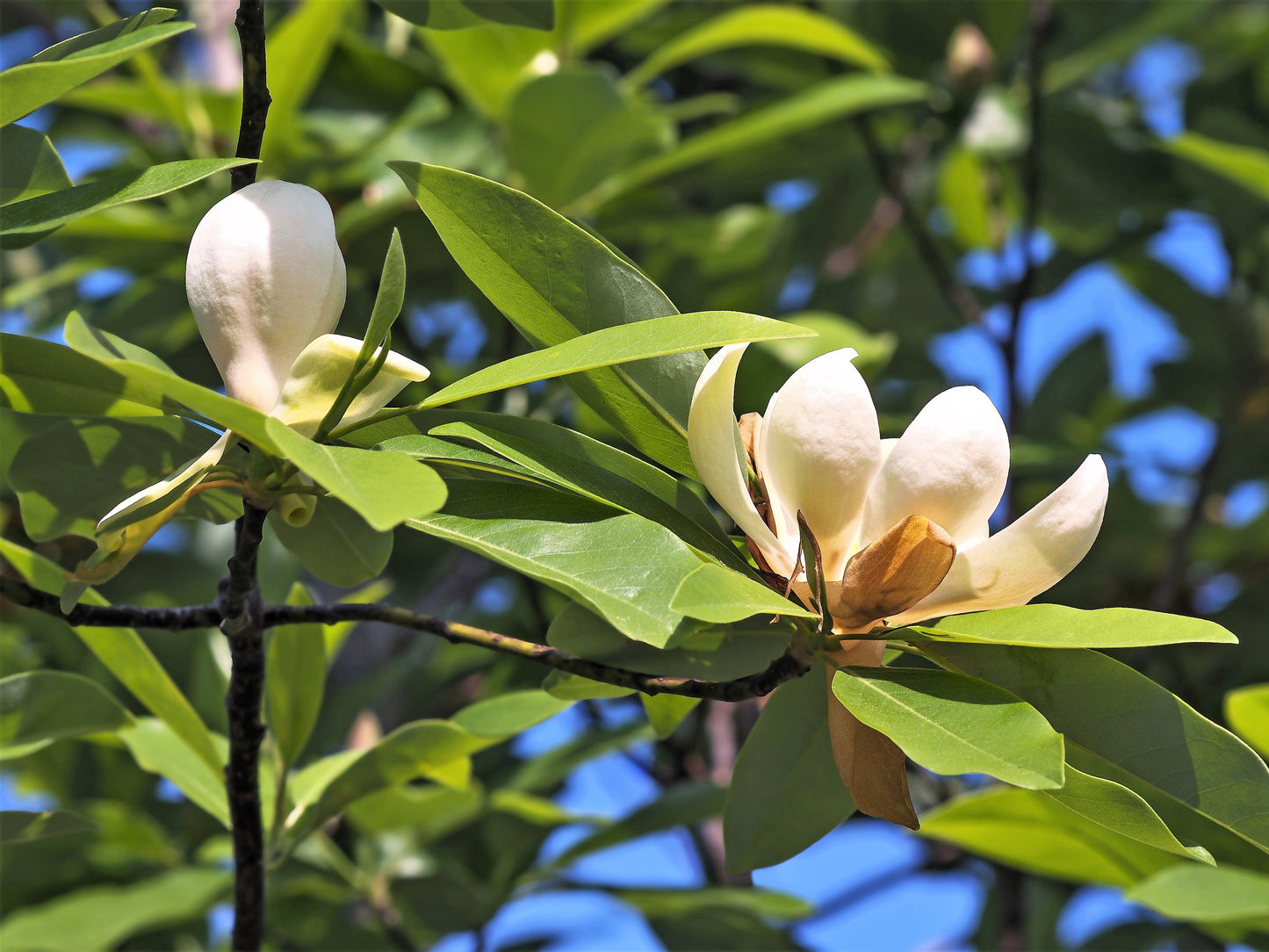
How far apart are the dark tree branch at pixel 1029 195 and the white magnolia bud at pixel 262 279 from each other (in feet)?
3.55

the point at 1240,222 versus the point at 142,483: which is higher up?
the point at 1240,222

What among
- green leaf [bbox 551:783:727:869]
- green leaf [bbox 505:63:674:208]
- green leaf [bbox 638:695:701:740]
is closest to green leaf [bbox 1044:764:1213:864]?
green leaf [bbox 638:695:701:740]

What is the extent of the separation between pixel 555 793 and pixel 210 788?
0.99 meters

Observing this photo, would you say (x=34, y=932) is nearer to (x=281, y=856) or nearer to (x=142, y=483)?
(x=281, y=856)

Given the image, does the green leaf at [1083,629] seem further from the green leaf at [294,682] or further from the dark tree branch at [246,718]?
the green leaf at [294,682]

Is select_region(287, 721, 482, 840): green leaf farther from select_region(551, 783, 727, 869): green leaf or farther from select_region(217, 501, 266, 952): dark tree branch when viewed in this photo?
select_region(551, 783, 727, 869): green leaf

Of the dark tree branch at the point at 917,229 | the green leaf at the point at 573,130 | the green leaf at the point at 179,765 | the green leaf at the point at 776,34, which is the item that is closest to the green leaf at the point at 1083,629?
the green leaf at the point at 179,765

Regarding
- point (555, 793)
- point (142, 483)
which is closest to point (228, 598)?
point (142, 483)

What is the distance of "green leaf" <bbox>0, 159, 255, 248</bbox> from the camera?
492 mm

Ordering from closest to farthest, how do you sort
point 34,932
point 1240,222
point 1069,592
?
point 34,932
point 1240,222
point 1069,592

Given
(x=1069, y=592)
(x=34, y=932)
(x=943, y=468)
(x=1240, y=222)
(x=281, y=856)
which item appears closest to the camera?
(x=943, y=468)

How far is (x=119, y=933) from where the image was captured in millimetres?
1132

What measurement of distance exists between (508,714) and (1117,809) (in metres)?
0.45

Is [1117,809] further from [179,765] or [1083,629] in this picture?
[179,765]
